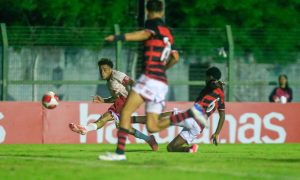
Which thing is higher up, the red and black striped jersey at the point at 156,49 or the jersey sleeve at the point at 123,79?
the red and black striped jersey at the point at 156,49

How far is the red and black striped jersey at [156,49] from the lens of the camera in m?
14.4

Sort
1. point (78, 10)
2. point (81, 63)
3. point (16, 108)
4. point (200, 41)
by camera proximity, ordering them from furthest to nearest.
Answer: point (78, 10) < point (81, 63) < point (200, 41) < point (16, 108)

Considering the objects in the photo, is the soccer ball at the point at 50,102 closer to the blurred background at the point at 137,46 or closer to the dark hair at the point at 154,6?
the dark hair at the point at 154,6

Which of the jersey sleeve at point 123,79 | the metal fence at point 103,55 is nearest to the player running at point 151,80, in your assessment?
the jersey sleeve at point 123,79

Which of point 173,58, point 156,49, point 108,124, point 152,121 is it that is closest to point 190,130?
point 173,58

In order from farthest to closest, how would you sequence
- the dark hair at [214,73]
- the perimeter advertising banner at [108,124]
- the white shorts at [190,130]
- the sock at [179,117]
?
the perimeter advertising banner at [108,124] < the white shorts at [190,130] < the dark hair at [214,73] < the sock at [179,117]

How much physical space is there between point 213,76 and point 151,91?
15.1 feet

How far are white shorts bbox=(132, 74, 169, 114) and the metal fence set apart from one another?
1035 centimetres

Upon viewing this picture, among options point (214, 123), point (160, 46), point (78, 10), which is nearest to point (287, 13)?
point (78, 10)

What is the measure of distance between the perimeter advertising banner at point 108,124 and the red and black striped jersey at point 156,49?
9514 millimetres

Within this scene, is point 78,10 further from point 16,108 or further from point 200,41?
point 16,108

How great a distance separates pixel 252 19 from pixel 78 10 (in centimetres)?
610

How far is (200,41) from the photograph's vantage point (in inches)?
1133

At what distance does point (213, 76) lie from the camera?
18.7 m
